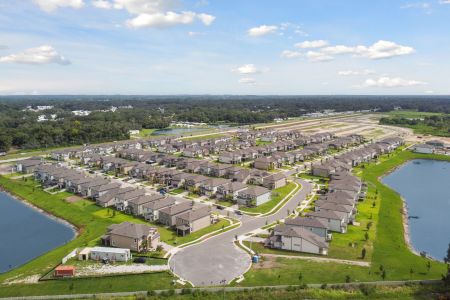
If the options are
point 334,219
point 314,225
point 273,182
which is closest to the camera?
point 314,225

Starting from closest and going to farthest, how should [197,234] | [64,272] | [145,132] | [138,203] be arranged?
[64,272]
[197,234]
[138,203]
[145,132]

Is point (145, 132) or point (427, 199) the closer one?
point (427, 199)

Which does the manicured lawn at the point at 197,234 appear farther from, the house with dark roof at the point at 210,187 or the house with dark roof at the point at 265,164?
the house with dark roof at the point at 265,164

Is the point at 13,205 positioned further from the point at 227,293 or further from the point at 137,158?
the point at 227,293

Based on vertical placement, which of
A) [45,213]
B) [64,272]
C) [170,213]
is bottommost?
[45,213]

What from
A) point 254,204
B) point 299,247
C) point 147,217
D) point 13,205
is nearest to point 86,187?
point 13,205

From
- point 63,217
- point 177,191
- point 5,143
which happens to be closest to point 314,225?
point 177,191

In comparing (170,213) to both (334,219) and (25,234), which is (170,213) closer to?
(25,234)
